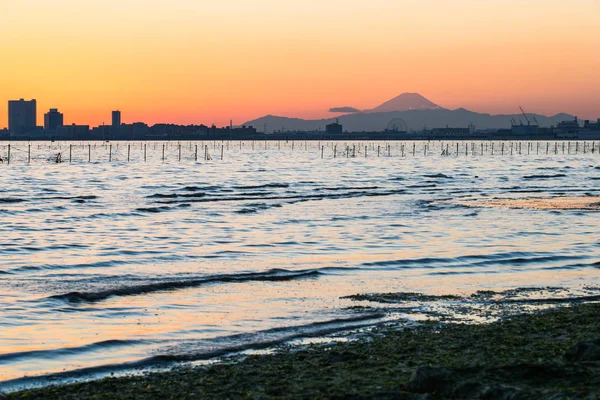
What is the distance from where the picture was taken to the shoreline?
399 inches

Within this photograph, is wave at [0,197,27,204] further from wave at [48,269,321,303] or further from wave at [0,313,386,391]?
wave at [0,313,386,391]

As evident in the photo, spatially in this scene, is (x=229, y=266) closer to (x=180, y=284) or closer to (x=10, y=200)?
(x=180, y=284)

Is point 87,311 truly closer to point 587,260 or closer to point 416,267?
point 416,267

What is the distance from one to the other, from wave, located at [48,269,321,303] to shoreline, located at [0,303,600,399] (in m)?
7.56

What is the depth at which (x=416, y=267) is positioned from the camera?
25.2m

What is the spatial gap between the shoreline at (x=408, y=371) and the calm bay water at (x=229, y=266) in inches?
63.7

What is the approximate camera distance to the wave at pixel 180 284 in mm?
19920

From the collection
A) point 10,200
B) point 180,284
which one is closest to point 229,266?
point 180,284

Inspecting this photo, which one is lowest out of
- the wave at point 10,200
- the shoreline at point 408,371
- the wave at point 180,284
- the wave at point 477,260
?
the wave at point 10,200

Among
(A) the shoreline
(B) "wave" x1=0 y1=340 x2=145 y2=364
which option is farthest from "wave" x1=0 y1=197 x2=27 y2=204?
(A) the shoreline

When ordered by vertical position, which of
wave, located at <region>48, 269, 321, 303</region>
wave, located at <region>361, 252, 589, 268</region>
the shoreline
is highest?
the shoreline

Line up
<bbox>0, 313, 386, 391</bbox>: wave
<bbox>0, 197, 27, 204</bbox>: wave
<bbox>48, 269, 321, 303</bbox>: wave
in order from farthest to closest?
<bbox>0, 197, 27, 204</bbox>: wave < <bbox>48, 269, 321, 303</bbox>: wave < <bbox>0, 313, 386, 391</bbox>: wave

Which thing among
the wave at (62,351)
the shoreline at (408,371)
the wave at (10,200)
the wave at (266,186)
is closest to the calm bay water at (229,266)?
the wave at (62,351)

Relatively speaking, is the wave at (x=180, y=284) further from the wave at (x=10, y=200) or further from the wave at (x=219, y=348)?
the wave at (x=10, y=200)
